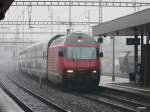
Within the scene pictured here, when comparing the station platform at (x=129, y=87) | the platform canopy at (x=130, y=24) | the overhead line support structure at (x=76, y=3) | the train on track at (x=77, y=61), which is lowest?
the station platform at (x=129, y=87)

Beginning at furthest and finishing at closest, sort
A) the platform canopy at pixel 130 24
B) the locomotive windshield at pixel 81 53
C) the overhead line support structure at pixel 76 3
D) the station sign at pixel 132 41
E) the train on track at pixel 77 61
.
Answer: the overhead line support structure at pixel 76 3 → the station sign at pixel 132 41 → the locomotive windshield at pixel 81 53 → the train on track at pixel 77 61 → the platform canopy at pixel 130 24

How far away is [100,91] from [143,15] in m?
5.65

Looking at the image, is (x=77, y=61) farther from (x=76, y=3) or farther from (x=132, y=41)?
(x=76, y=3)

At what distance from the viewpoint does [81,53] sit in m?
24.5

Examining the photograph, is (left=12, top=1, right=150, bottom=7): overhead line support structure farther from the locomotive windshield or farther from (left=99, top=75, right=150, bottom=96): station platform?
the locomotive windshield

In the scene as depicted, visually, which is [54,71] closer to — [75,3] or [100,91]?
[100,91]

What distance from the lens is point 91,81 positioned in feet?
79.3

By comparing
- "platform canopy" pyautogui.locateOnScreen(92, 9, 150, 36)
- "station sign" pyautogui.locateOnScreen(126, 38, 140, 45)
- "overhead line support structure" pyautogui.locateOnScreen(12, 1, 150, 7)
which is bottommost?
"station sign" pyautogui.locateOnScreen(126, 38, 140, 45)

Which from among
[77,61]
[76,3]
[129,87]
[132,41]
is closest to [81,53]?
[77,61]

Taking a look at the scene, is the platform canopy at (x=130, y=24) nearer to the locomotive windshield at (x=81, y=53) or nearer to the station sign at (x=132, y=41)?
the station sign at (x=132, y=41)

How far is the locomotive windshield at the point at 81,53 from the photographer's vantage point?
80.0 ft

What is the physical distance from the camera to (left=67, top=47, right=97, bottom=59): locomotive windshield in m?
24.4

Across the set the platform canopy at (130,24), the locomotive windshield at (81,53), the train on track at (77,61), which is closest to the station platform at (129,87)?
the train on track at (77,61)

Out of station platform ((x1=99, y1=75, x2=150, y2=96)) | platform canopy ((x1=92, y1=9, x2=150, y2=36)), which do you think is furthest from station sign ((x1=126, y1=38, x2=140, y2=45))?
station platform ((x1=99, y1=75, x2=150, y2=96))
